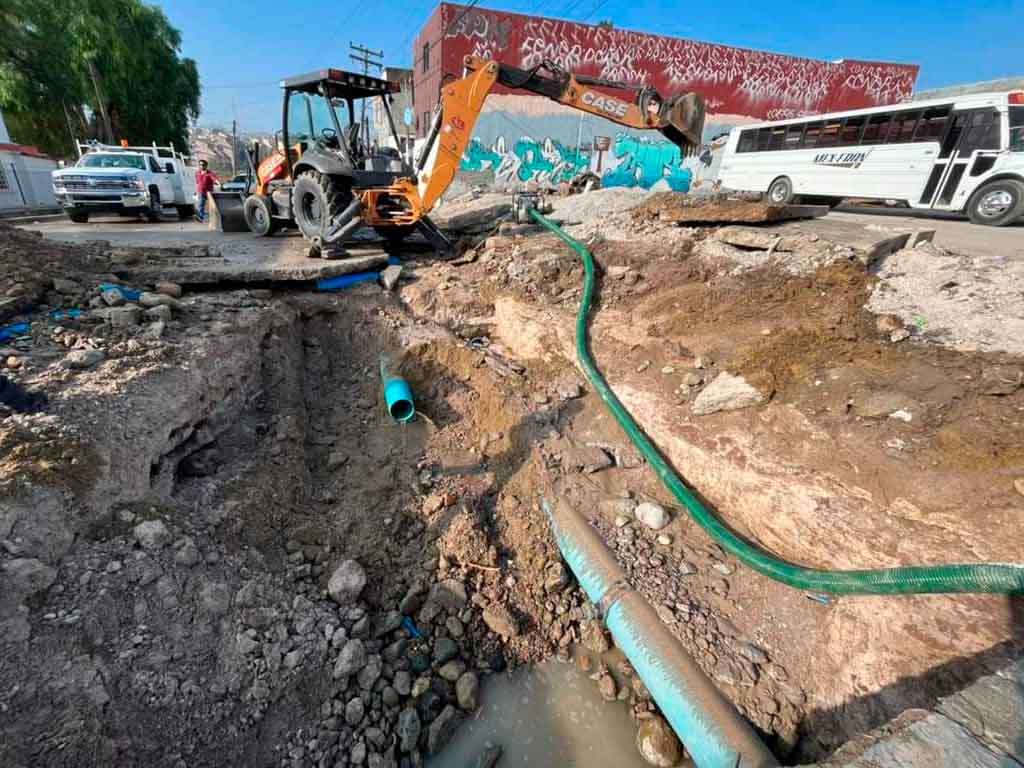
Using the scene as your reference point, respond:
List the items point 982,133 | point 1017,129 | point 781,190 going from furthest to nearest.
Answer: point 781,190
point 982,133
point 1017,129

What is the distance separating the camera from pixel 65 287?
4.15m

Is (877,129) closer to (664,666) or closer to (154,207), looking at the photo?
(664,666)

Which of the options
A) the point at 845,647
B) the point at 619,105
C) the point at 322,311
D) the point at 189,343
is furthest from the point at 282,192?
the point at 845,647

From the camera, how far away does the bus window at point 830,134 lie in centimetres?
1064

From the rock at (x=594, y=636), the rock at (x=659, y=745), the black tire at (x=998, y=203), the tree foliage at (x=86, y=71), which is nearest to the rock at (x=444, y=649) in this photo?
the rock at (x=594, y=636)

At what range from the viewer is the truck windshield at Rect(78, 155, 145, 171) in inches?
435

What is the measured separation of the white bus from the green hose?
877cm

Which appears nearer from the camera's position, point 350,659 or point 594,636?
point 350,659

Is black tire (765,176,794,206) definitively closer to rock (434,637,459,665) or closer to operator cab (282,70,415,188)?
operator cab (282,70,415,188)

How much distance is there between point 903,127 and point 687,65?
12.5 metres

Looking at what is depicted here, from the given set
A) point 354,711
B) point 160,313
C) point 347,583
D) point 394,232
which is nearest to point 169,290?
point 160,313

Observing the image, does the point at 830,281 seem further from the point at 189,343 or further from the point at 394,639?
the point at 189,343

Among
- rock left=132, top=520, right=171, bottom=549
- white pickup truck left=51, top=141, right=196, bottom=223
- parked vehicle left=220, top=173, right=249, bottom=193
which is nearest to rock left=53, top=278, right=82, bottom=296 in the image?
rock left=132, top=520, right=171, bottom=549

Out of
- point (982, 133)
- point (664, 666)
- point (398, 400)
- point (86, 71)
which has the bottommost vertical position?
point (664, 666)
